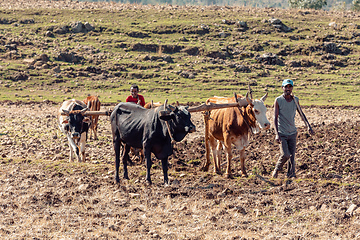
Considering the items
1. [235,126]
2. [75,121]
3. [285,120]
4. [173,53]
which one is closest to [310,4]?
[173,53]

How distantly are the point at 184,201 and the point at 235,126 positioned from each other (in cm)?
263

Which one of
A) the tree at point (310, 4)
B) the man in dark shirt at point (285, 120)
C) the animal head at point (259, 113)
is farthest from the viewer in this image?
the tree at point (310, 4)

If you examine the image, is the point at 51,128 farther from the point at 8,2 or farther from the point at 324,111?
the point at 8,2

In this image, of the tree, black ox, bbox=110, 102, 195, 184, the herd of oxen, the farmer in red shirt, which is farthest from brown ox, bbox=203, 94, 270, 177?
the tree

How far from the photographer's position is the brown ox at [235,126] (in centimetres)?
891

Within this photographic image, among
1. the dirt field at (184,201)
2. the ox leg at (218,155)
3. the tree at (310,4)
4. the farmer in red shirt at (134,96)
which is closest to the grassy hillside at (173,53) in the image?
the farmer in red shirt at (134,96)

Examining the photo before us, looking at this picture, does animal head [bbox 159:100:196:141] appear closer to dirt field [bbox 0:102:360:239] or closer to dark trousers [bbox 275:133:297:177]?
dirt field [bbox 0:102:360:239]

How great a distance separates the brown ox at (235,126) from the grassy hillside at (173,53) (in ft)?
50.9

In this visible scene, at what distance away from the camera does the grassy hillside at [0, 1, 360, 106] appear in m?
29.4

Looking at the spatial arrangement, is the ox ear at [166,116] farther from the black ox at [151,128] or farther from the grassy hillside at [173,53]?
the grassy hillside at [173,53]

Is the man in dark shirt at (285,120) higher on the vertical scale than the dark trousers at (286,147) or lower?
higher

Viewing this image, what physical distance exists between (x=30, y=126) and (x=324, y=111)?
14430mm

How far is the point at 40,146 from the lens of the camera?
13.5m

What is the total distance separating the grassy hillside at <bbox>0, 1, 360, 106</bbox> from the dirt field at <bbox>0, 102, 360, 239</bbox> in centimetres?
1586
